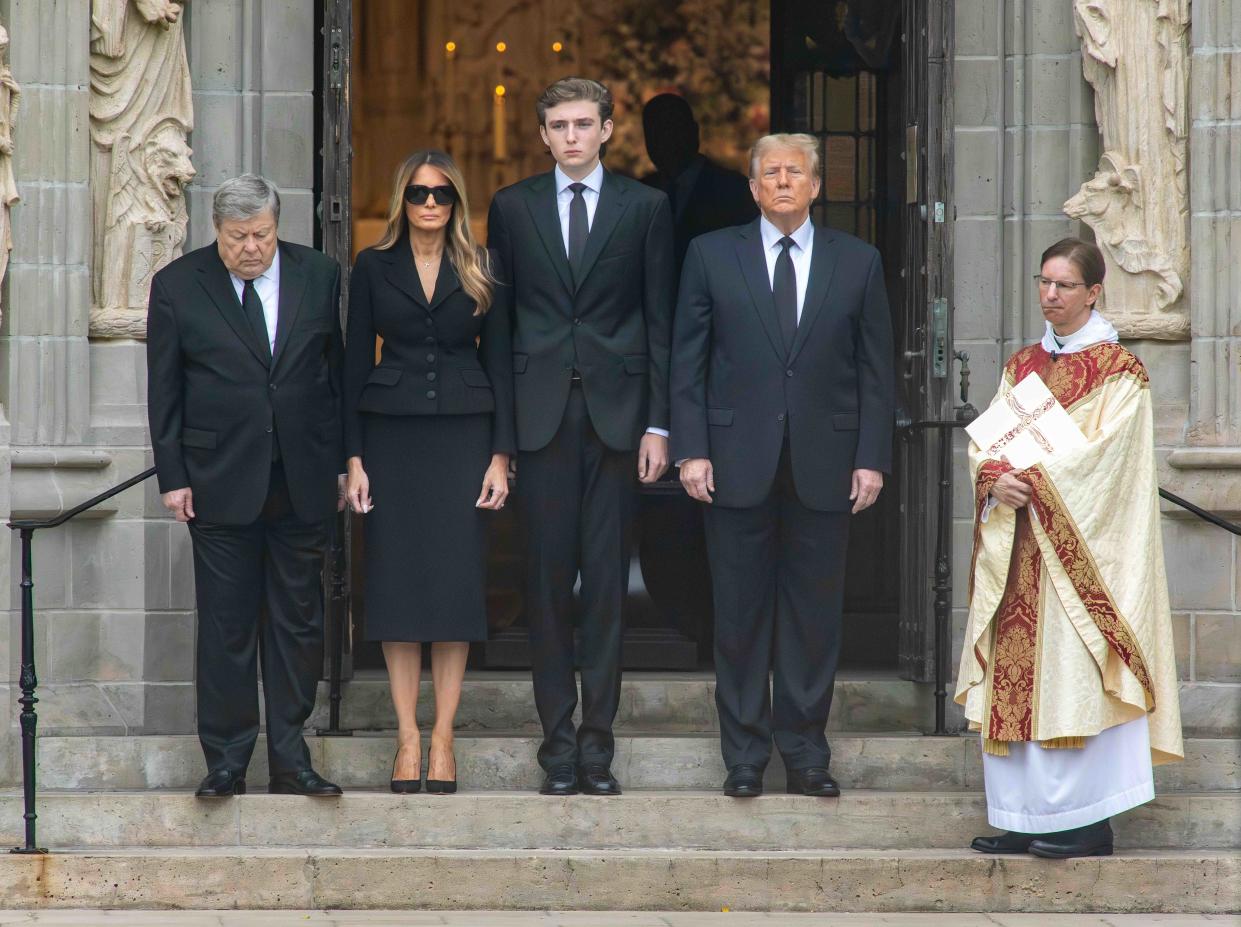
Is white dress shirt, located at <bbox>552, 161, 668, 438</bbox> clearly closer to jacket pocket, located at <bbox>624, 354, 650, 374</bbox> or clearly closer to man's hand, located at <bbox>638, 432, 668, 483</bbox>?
jacket pocket, located at <bbox>624, 354, 650, 374</bbox>

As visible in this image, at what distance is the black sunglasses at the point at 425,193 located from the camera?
7.23 m

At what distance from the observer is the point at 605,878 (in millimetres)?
6980

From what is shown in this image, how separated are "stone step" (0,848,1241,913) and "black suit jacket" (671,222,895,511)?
123 centimetres

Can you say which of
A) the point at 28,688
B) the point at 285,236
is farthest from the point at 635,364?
the point at 28,688

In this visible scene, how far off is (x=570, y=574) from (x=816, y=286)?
4.25 feet

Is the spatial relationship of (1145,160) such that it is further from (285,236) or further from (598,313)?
(285,236)

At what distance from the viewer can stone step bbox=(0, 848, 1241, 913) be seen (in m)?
6.91

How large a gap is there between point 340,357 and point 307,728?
5.27 ft

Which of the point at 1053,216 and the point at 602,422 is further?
the point at 1053,216

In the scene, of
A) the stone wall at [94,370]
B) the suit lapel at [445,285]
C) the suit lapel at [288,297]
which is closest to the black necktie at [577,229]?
the suit lapel at [445,285]

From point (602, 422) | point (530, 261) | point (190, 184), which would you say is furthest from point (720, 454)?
point (190, 184)

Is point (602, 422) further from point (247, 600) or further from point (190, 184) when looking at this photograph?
point (190, 184)

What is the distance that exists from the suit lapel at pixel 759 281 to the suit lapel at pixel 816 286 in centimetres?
7

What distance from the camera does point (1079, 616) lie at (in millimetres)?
7008
